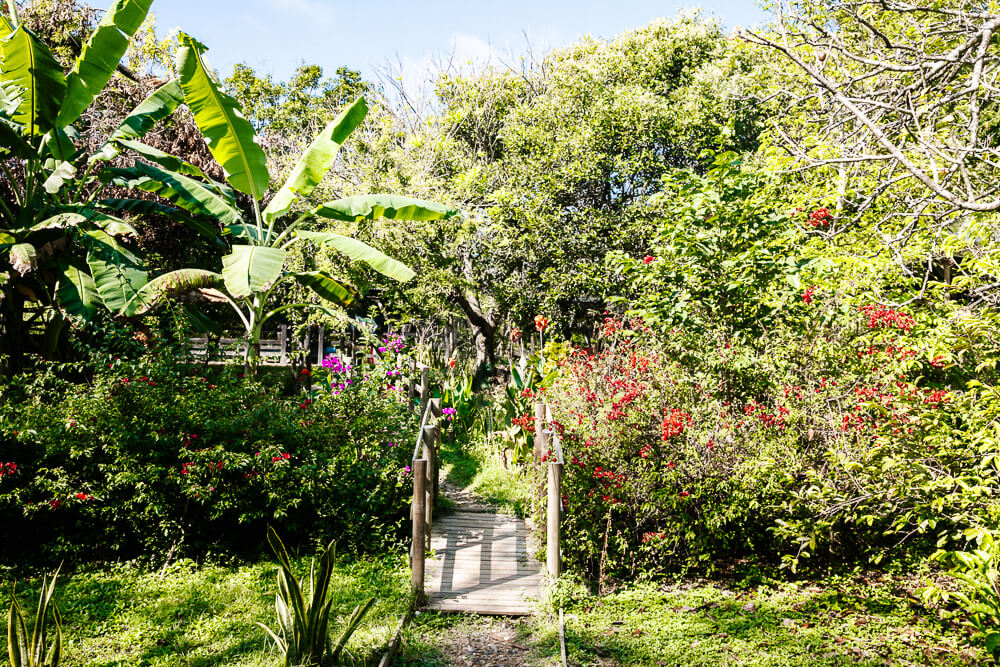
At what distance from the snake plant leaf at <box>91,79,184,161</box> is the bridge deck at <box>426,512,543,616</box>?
19.1ft

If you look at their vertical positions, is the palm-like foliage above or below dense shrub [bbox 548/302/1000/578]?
below

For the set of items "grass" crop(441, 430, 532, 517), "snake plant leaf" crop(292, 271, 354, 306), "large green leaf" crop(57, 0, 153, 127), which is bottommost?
"grass" crop(441, 430, 532, 517)

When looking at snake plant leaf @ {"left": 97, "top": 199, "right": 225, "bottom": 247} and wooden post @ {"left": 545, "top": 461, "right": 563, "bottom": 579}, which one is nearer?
wooden post @ {"left": 545, "top": 461, "right": 563, "bottom": 579}

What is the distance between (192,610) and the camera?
487 centimetres

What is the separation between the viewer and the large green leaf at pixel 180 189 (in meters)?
7.18

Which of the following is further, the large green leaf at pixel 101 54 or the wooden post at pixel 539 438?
the large green leaf at pixel 101 54

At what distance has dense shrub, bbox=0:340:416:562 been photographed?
18.0 feet

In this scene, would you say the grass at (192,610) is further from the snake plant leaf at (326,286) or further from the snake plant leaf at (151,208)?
the snake plant leaf at (151,208)

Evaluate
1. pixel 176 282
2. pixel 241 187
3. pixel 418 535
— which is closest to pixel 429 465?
pixel 418 535

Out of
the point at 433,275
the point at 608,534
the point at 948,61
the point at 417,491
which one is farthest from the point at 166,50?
the point at 948,61

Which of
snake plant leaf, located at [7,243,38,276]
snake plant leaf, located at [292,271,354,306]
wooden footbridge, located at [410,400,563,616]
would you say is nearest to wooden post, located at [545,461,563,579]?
wooden footbridge, located at [410,400,563,616]

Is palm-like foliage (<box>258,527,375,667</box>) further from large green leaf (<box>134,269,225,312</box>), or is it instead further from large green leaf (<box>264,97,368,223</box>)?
large green leaf (<box>264,97,368,223</box>)

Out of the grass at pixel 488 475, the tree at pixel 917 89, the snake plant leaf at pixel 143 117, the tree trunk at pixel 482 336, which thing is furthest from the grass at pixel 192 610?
the tree trunk at pixel 482 336

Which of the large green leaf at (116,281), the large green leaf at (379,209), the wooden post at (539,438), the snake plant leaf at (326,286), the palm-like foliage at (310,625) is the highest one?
the large green leaf at (379,209)
